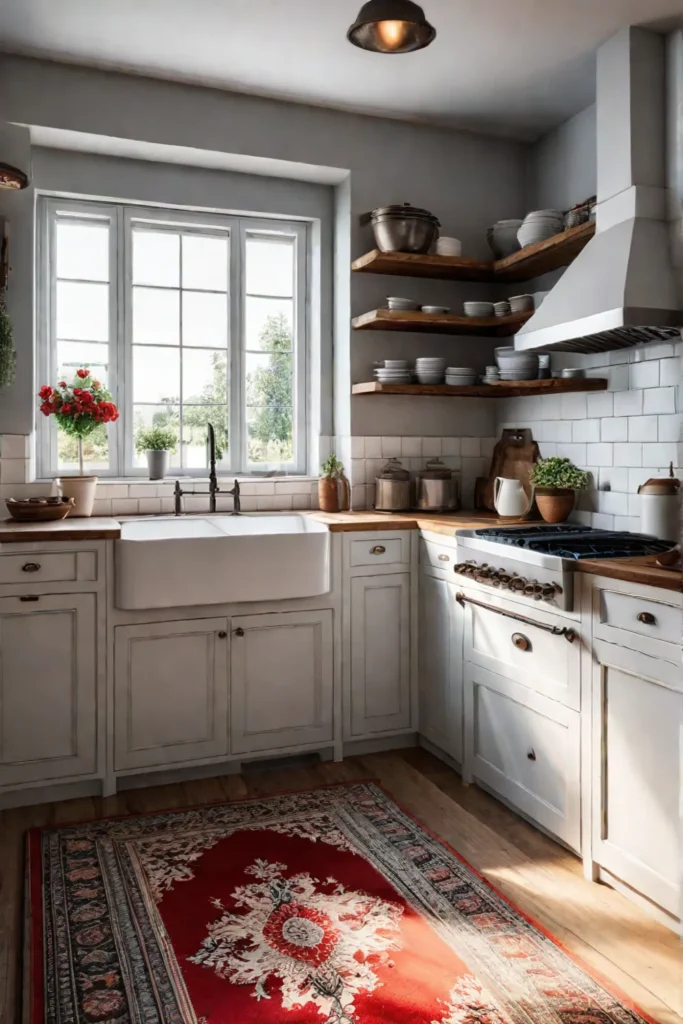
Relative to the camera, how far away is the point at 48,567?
9.99 feet

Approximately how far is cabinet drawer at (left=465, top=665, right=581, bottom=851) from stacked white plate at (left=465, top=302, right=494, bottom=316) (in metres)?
1.72

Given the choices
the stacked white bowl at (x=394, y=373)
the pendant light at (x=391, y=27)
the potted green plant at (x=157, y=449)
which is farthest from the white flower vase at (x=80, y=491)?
the pendant light at (x=391, y=27)

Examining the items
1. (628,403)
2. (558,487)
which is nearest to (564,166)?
(628,403)

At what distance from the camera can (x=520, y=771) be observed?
9.53 feet

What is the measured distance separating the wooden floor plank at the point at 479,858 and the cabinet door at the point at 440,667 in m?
0.15

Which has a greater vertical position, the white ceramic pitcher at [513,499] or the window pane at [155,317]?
the window pane at [155,317]

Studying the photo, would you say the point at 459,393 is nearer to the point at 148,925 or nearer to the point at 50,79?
the point at 50,79

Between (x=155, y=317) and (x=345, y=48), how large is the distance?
4.86ft

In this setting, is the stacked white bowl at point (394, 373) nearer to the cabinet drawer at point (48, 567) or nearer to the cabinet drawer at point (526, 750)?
the cabinet drawer at point (526, 750)

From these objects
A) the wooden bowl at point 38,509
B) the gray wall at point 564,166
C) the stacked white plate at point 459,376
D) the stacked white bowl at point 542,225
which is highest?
the gray wall at point 564,166

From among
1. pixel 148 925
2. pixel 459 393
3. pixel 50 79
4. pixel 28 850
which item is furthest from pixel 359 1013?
pixel 50 79

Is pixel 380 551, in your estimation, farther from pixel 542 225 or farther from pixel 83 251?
pixel 83 251

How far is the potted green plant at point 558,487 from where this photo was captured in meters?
3.54

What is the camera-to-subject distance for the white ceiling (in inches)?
119
